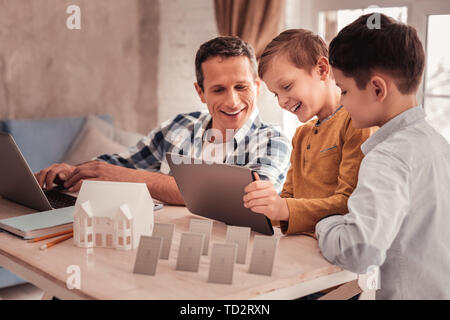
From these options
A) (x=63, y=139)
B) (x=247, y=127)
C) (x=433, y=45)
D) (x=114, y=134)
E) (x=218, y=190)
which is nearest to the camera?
(x=218, y=190)

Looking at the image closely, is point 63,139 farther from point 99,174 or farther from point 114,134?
point 99,174

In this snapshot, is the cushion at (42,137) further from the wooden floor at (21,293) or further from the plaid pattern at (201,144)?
the plaid pattern at (201,144)

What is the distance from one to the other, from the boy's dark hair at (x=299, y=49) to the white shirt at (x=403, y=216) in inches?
16.8

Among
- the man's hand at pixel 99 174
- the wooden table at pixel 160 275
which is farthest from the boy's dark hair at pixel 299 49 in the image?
the man's hand at pixel 99 174

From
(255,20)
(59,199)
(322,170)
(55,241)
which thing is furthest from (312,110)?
(255,20)

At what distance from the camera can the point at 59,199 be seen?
1771mm

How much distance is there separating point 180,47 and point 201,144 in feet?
6.89

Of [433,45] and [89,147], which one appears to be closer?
[433,45]

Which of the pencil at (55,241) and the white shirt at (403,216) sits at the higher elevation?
the white shirt at (403,216)

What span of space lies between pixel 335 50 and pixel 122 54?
10.0ft

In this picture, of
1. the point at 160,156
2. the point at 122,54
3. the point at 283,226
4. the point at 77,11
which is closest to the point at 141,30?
the point at 122,54

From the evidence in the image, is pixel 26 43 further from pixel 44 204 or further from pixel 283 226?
pixel 283 226

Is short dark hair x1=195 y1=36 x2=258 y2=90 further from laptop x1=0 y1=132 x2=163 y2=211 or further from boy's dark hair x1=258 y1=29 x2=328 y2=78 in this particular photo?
laptop x1=0 y1=132 x2=163 y2=211

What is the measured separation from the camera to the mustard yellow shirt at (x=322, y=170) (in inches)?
51.9
